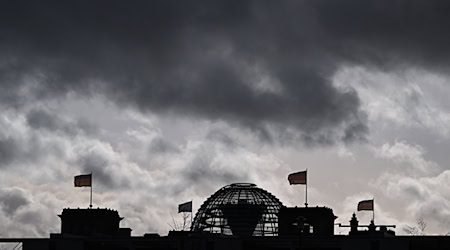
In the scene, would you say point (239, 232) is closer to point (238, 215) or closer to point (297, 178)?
point (238, 215)

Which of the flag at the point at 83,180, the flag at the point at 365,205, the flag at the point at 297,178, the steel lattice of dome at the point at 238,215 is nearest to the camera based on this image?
the flag at the point at 365,205

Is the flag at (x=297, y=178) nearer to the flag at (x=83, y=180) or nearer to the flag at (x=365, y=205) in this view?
the flag at (x=365, y=205)

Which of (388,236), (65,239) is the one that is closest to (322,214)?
(388,236)

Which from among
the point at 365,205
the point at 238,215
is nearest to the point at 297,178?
the point at 365,205

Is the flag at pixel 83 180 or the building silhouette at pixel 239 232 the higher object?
the flag at pixel 83 180

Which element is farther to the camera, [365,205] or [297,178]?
[297,178]

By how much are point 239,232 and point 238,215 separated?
261 centimetres

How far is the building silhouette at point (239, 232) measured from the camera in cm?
14488

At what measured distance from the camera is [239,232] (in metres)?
179

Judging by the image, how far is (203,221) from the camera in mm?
181000

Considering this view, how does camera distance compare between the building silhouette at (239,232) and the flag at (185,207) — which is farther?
the flag at (185,207)

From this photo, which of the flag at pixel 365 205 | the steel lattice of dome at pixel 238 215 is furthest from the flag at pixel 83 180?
the flag at pixel 365 205

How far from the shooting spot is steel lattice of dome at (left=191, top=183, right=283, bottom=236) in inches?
7067

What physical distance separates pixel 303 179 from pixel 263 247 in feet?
44.8
